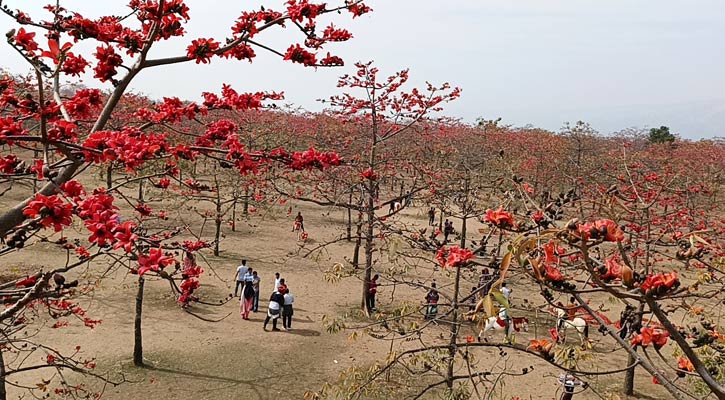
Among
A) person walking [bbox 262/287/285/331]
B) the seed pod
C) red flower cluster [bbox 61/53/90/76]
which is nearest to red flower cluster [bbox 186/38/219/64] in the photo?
red flower cluster [bbox 61/53/90/76]

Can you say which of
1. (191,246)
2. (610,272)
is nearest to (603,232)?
(610,272)

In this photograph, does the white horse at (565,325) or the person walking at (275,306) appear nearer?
the white horse at (565,325)

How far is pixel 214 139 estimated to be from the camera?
3281mm

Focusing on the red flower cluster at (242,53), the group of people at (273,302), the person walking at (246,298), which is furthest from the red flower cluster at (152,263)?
the person walking at (246,298)

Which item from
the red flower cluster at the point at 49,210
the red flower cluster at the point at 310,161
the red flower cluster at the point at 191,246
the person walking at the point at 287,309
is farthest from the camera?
the person walking at the point at 287,309

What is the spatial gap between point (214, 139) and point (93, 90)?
114 cm

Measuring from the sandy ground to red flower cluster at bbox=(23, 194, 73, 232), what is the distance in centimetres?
383

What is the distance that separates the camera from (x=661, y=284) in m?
1.55

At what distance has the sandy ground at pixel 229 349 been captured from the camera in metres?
7.43

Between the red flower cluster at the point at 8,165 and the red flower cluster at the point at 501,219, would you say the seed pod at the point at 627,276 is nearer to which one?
the red flower cluster at the point at 501,219

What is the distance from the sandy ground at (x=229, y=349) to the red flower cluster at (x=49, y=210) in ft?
12.6

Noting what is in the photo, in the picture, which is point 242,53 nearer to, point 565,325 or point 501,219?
point 501,219

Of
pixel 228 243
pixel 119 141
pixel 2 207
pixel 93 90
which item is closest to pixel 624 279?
pixel 119 141

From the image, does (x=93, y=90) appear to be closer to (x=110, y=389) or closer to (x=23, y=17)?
(x=23, y=17)
